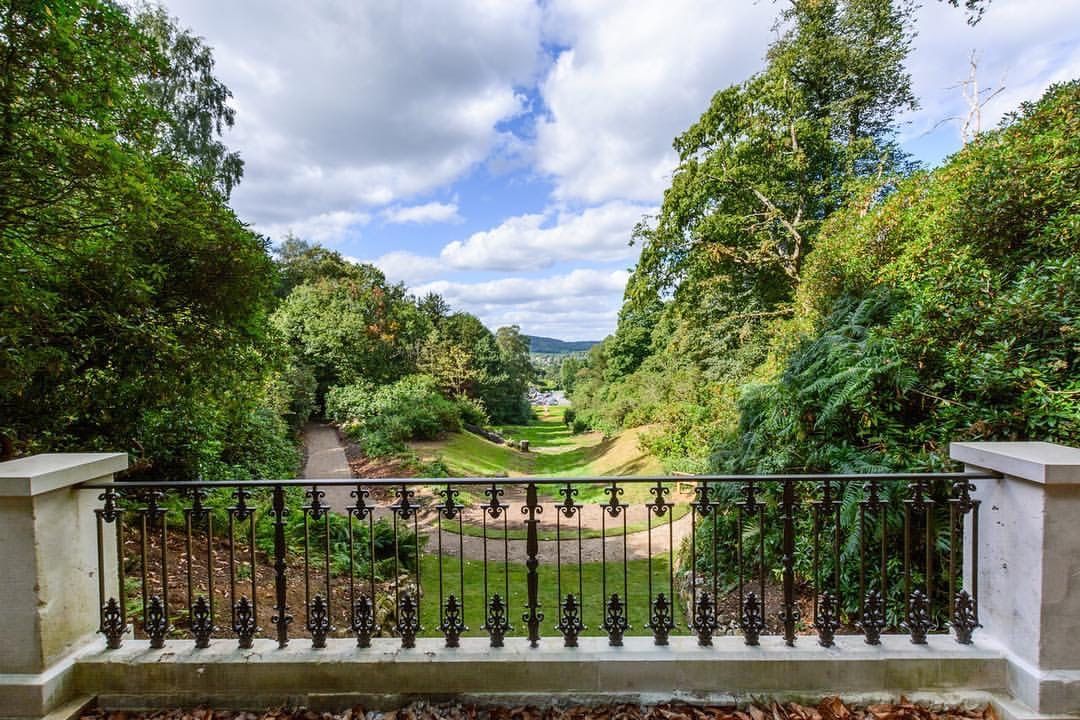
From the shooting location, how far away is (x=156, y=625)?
2.64 m

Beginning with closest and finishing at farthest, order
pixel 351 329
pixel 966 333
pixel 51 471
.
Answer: pixel 51 471
pixel 966 333
pixel 351 329

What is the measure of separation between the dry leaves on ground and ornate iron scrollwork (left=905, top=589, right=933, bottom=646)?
1.04ft

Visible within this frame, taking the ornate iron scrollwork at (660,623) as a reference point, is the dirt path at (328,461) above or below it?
below

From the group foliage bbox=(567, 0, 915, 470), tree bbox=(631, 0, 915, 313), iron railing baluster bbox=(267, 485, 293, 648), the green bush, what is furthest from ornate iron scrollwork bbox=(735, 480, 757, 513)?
the green bush

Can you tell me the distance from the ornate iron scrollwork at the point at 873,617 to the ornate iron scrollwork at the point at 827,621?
161 millimetres

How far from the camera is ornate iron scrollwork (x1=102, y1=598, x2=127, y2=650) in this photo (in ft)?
8.70

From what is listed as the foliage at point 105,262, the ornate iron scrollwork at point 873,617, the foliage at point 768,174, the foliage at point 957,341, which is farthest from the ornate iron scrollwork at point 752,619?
the foliage at point 768,174

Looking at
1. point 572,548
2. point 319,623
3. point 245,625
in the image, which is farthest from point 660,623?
point 572,548

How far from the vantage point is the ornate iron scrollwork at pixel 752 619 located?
Answer: 2.58 m

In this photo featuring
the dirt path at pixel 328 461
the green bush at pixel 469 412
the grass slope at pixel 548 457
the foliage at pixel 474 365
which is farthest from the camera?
the foliage at pixel 474 365

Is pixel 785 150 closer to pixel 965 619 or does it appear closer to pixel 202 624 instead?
pixel 965 619

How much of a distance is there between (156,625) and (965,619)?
437 centimetres

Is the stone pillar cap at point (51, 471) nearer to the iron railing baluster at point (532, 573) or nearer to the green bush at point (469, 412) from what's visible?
the iron railing baluster at point (532, 573)

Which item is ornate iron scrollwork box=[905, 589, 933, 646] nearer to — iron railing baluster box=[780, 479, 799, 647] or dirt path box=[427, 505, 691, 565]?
iron railing baluster box=[780, 479, 799, 647]
